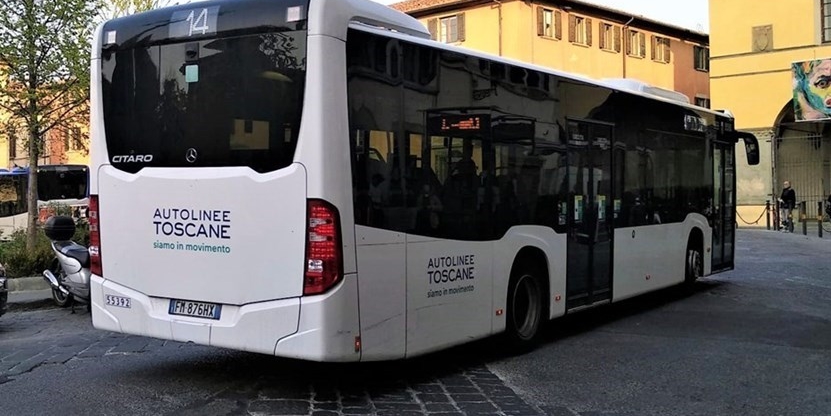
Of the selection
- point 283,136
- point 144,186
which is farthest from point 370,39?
point 144,186

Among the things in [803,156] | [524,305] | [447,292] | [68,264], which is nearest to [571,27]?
[803,156]

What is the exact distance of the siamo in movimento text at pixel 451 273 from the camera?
6529 millimetres

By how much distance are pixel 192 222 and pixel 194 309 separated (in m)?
0.66

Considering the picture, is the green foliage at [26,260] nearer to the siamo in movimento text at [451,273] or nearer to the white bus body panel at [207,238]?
the white bus body panel at [207,238]

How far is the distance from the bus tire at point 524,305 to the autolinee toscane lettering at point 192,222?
2.95 meters

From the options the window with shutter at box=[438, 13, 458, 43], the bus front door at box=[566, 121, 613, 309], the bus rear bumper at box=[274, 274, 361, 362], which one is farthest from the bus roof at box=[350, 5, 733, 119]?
the window with shutter at box=[438, 13, 458, 43]

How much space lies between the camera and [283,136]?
5.70 m

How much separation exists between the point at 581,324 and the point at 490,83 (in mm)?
3772

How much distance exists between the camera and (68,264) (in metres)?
10.1

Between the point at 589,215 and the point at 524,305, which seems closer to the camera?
the point at 524,305

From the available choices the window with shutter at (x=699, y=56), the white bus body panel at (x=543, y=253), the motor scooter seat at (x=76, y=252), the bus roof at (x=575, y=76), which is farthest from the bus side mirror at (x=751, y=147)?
the window with shutter at (x=699, y=56)

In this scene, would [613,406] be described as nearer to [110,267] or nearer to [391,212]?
[391,212]

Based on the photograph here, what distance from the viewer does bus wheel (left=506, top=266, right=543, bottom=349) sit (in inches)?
306

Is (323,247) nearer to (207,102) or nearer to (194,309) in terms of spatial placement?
(194,309)
